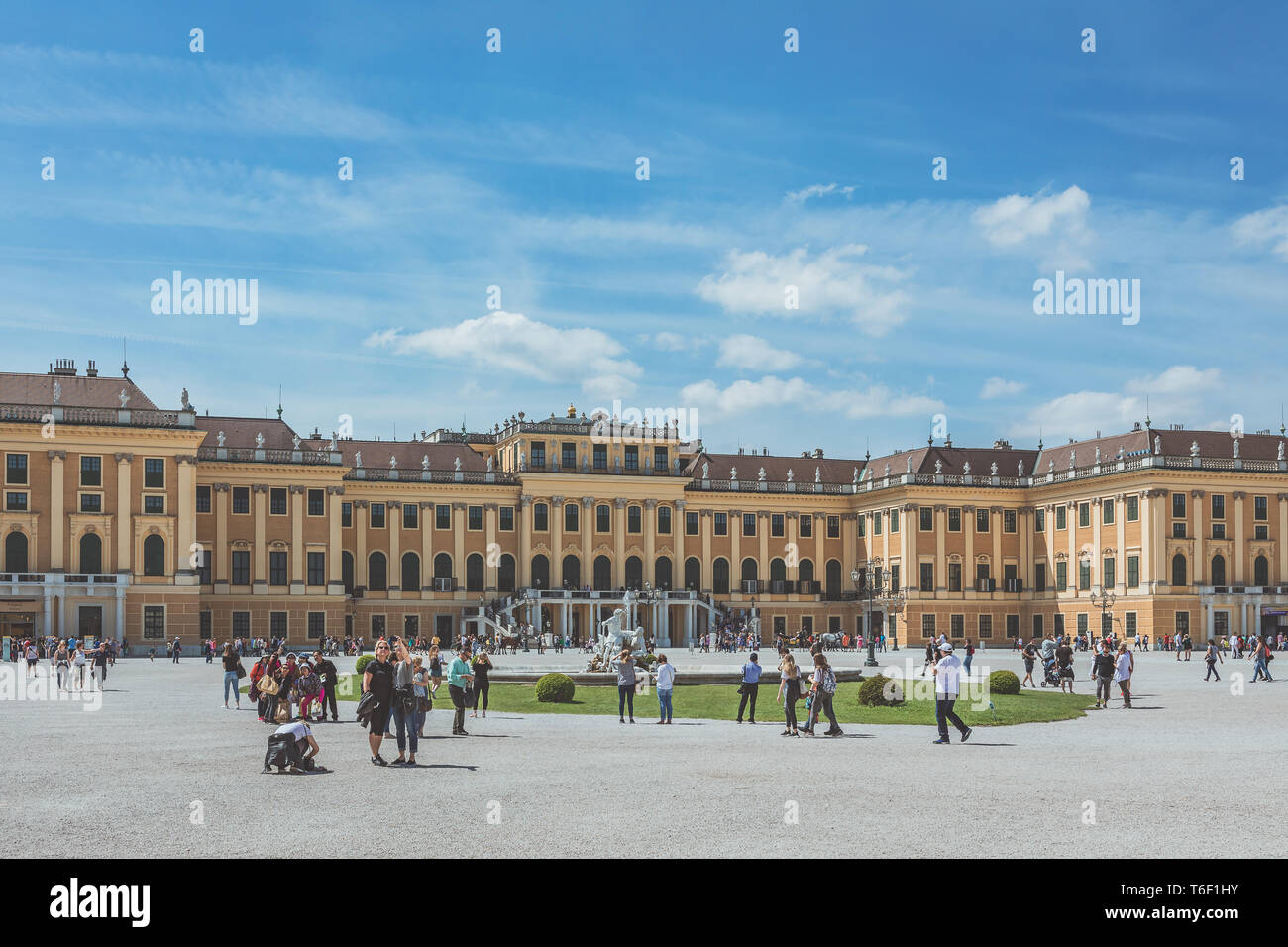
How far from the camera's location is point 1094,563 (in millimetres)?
85188

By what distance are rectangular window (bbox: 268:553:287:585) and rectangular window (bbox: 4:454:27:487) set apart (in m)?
14.5

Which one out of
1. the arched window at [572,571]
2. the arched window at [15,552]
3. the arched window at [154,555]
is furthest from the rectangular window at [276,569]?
the arched window at [572,571]

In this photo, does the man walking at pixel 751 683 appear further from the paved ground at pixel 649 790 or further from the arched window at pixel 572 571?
the arched window at pixel 572 571

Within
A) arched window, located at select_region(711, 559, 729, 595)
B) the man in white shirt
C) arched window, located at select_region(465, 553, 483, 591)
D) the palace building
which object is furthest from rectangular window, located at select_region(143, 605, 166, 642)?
the man in white shirt

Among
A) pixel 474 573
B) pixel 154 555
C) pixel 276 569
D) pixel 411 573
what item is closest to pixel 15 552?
pixel 154 555

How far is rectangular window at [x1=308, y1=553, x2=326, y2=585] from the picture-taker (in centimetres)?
A: 8306

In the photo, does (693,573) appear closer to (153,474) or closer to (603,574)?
(603,574)

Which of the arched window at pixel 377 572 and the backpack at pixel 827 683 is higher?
the arched window at pixel 377 572

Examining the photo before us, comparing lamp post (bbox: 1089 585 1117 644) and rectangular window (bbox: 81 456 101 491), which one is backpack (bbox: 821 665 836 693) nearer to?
rectangular window (bbox: 81 456 101 491)

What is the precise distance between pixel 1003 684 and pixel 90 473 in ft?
169

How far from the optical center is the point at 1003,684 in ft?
122

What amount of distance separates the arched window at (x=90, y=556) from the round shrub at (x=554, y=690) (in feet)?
148

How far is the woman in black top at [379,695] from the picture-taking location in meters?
20.5
